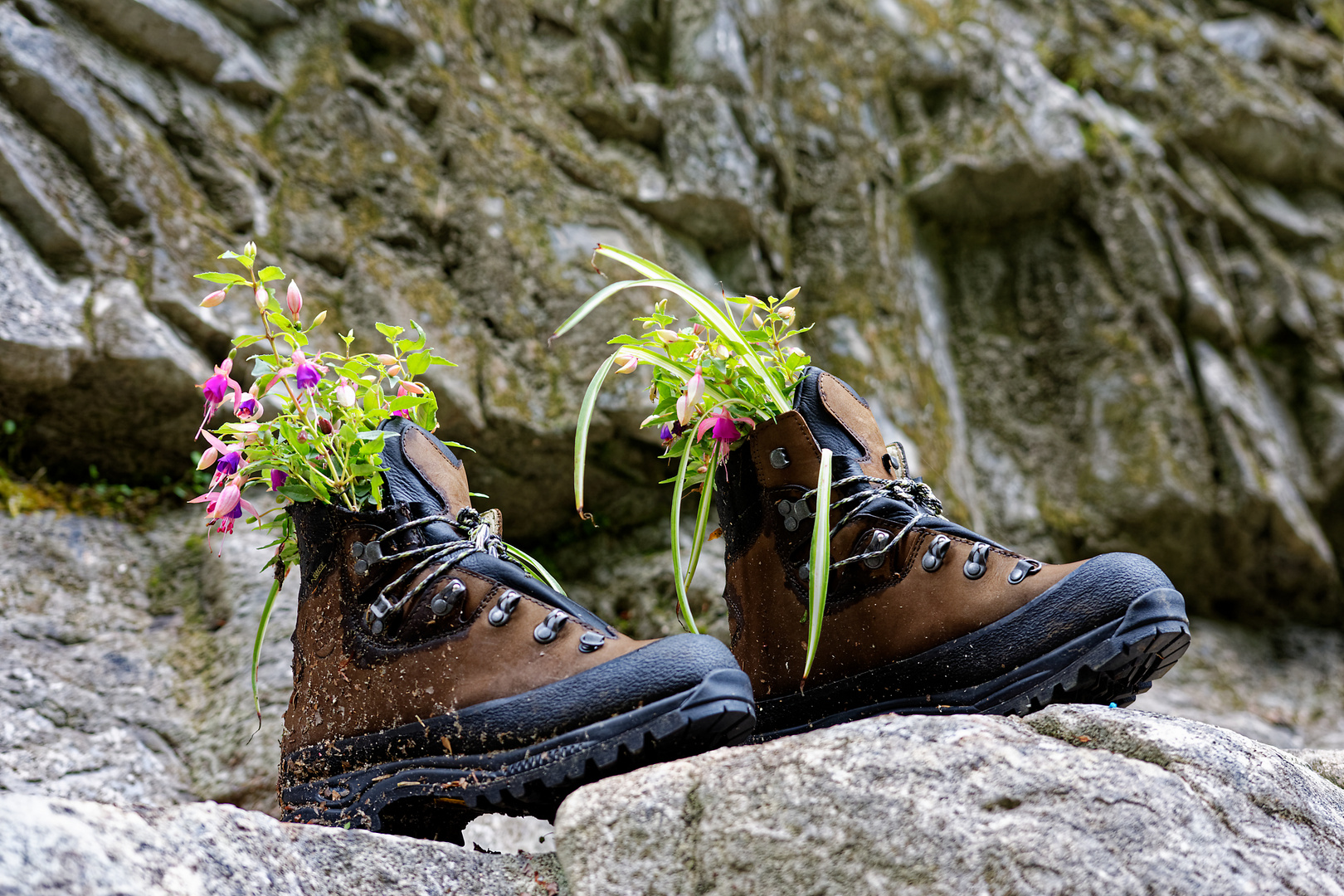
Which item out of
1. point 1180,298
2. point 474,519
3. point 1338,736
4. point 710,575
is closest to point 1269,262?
point 1180,298

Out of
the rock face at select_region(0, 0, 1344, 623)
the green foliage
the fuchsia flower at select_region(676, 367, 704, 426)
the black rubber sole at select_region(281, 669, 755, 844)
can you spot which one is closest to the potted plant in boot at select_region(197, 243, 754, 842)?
the black rubber sole at select_region(281, 669, 755, 844)

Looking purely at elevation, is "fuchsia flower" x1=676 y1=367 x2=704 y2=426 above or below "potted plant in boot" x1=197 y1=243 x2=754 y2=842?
above

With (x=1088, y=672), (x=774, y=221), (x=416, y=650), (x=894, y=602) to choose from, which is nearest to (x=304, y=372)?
(x=416, y=650)

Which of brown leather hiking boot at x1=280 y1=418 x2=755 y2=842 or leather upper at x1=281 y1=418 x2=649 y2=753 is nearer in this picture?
brown leather hiking boot at x1=280 y1=418 x2=755 y2=842

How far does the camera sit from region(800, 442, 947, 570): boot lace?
4.47 feet

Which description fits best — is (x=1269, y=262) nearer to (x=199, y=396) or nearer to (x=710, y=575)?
(x=710, y=575)

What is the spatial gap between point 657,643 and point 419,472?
1.66ft

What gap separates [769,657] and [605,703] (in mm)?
404

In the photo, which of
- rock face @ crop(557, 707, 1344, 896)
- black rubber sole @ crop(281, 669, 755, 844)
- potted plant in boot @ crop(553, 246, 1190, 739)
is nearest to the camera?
rock face @ crop(557, 707, 1344, 896)

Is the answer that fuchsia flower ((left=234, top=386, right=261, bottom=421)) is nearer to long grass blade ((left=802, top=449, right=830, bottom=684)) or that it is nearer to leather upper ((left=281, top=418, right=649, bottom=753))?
leather upper ((left=281, top=418, right=649, bottom=753))

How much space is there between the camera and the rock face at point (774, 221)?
8.22 feet

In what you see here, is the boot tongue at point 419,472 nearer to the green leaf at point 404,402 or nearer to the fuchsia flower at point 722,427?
the green leaf at point 404,402

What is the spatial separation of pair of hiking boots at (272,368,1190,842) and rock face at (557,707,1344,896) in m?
0.10

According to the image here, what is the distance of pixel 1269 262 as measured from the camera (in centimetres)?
471
